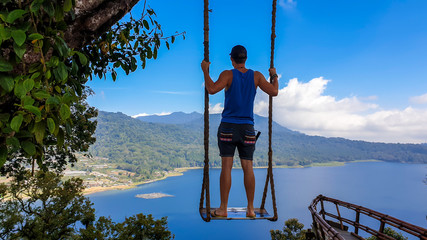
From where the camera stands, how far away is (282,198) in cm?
7812

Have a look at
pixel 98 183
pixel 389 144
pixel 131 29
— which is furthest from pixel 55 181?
pixel 389 144

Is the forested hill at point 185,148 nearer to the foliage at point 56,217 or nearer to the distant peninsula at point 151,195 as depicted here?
the distant peninsula at point 151,195

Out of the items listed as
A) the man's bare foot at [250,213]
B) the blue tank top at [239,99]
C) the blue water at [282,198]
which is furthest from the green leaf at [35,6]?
the blue water at [282,198]

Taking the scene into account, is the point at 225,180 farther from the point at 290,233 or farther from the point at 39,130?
the point at 290,233

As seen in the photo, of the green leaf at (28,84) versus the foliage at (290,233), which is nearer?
the green leaf at (28,84)

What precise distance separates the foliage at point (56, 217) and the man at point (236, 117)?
7210 mm

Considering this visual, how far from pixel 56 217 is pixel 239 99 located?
9253 millimetres

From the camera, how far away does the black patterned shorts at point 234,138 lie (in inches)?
104

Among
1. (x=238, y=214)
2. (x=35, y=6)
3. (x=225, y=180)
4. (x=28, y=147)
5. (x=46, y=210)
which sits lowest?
(x=46, y=210)

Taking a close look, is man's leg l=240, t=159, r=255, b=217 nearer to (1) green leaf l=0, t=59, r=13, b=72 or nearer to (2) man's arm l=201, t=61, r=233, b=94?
(2) man's arm l=201, t=61, r=233, b=94

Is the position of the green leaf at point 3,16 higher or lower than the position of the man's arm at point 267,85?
lower

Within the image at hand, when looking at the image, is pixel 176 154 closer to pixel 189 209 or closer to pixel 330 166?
pixel 189 209

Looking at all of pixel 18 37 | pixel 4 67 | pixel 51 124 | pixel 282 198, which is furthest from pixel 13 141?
pixel 282 198

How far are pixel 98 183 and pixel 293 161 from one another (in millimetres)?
80956
